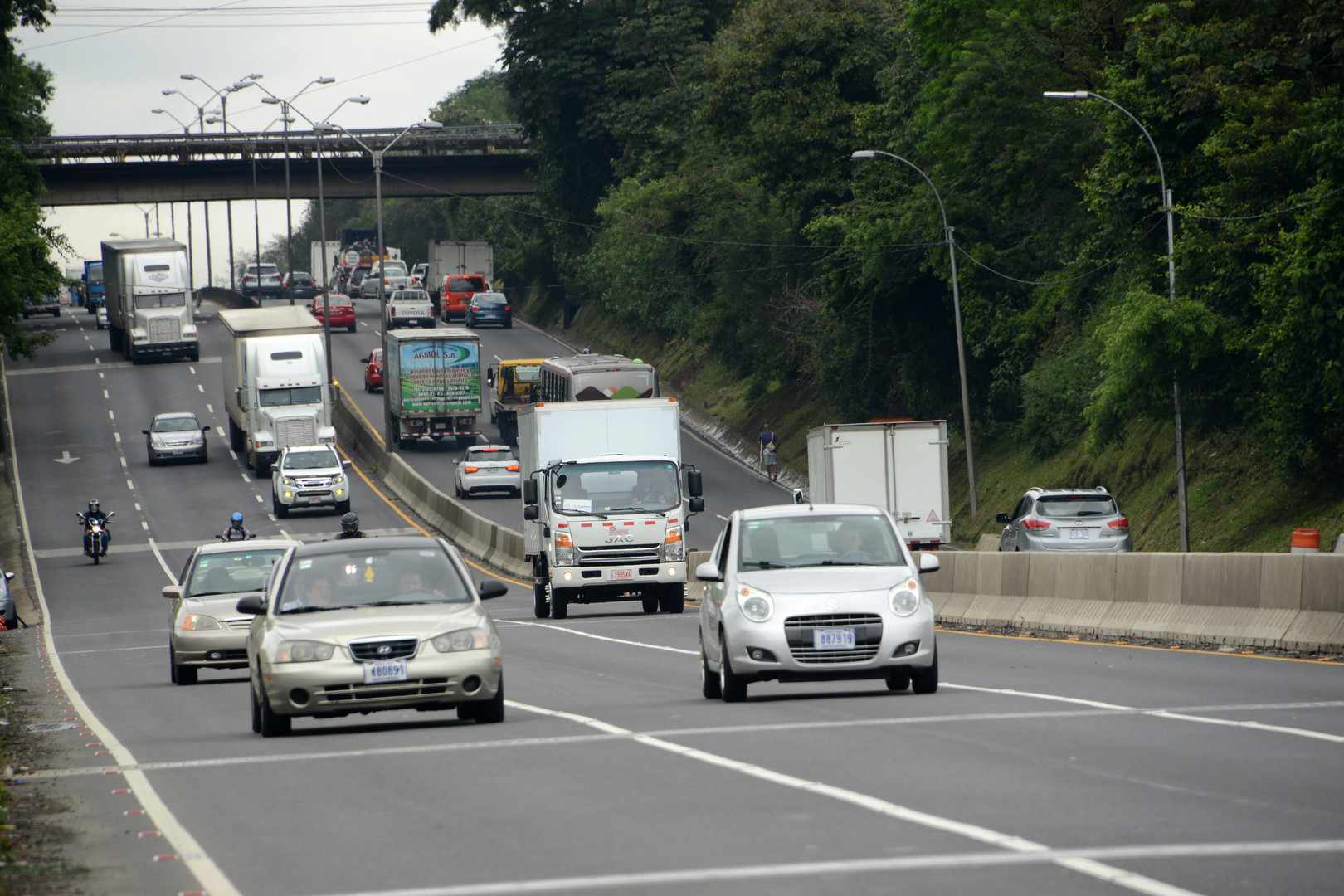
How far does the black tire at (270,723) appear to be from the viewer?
13.0m

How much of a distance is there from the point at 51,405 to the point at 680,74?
3015 cm

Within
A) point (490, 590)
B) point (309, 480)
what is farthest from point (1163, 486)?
point (490, 590)

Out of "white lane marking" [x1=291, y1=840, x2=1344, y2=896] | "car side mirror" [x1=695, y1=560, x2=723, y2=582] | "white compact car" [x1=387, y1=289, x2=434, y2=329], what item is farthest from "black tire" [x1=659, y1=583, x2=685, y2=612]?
"white compact car" [x1=387, y1=289, x2=434, y2=329]

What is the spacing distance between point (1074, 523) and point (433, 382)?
3586 centimetres

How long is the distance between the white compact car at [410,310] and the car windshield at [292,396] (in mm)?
31307

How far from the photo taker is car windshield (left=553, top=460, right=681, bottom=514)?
2809 cm

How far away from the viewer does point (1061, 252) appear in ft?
160

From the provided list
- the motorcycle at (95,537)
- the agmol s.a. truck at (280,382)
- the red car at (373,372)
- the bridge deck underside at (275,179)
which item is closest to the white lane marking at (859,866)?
the motorcycle at (95,537)

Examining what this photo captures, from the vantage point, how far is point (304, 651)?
41.2ft

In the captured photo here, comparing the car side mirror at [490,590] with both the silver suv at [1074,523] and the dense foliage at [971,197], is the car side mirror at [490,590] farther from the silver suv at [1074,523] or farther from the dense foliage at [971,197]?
the dense foliage at [971,197]

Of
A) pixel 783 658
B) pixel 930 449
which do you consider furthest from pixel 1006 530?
pixel 783 658

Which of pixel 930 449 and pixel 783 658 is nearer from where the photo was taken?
pixel 783 658

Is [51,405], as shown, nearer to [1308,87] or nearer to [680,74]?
[680,74]

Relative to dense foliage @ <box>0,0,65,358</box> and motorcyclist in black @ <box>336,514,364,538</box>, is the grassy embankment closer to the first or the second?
motorcyclist in black @ <box>336,514,364,538</box>
